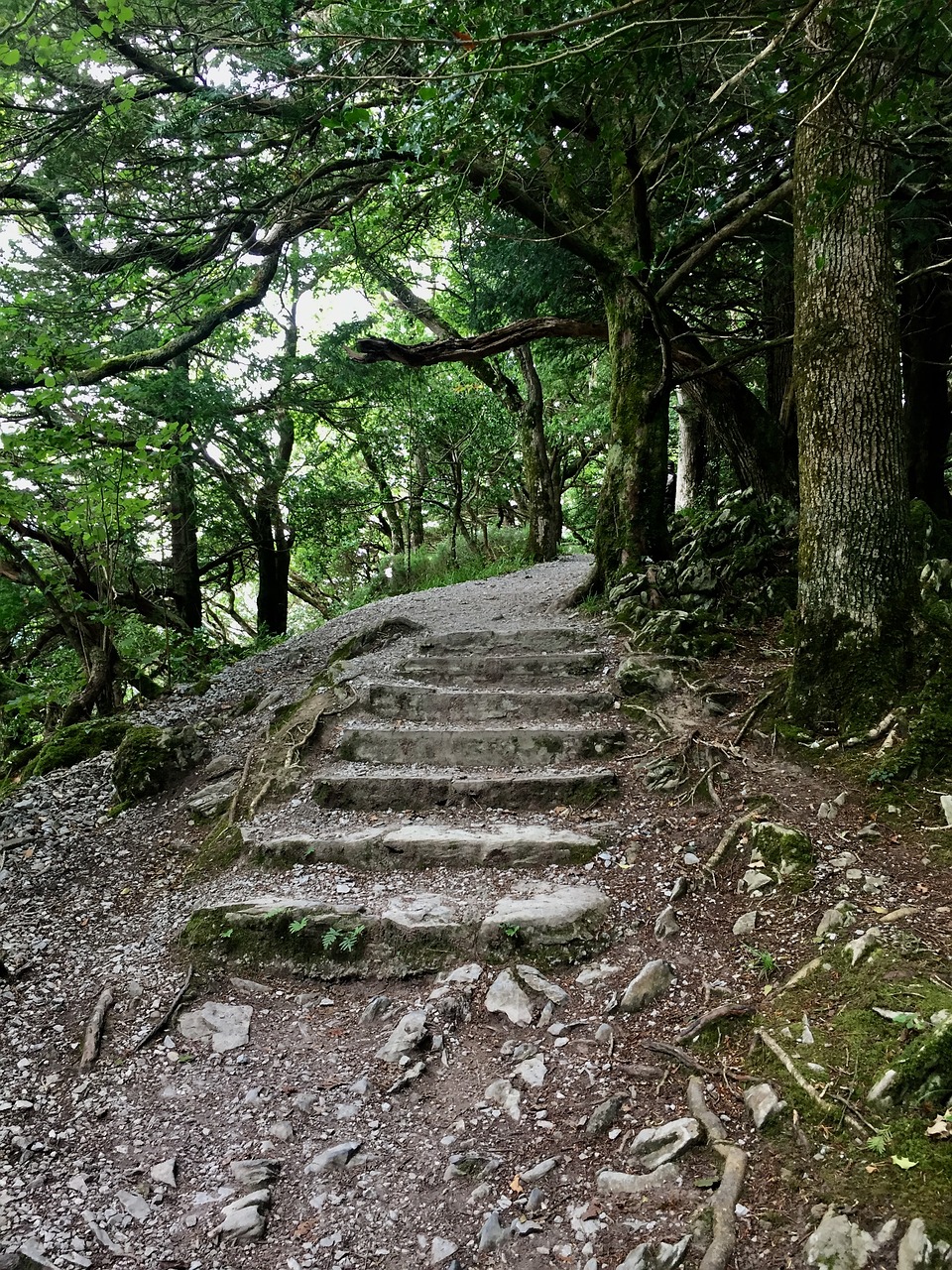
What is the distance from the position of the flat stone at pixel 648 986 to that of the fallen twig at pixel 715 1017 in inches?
9.5

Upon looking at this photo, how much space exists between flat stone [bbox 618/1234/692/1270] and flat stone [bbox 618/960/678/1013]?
1.01 m

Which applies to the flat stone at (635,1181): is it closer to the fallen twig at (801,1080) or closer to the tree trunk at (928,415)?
the fallen twig at (801,1080)

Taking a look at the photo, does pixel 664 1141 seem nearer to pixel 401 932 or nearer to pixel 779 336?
pixel 401 932

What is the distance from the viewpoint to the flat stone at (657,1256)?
2016 mm

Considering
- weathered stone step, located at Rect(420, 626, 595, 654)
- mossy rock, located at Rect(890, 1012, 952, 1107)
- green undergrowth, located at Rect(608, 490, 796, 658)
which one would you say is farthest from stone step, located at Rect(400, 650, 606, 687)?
mossy rock, located at Rect(890, 1012, 952, 1107)

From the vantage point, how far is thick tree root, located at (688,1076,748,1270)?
6.48ft

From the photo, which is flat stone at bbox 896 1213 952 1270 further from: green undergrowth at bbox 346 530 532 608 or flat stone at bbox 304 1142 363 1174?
green undergrowth at bbox 346 530 532 608

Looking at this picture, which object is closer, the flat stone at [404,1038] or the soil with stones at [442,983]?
the soil with stones at [442,983]

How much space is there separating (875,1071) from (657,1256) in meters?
0.88

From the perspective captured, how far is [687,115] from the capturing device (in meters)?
3.99

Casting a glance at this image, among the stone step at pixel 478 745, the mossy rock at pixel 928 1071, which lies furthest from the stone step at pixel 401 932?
the mossy rock at pixel 928 1071

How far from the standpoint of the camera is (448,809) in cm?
473

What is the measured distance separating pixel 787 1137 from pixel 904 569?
2915mm

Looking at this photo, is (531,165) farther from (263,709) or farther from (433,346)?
(263,709)
